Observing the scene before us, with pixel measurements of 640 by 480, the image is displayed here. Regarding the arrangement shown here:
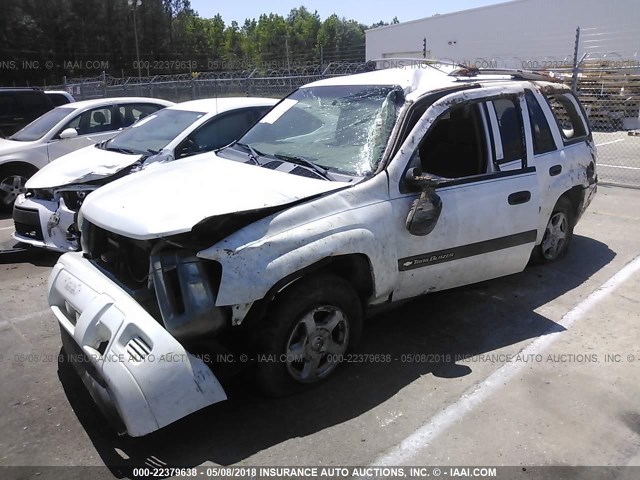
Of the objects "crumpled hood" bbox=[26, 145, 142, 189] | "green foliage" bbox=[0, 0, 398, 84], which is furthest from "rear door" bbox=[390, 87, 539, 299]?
"green foliage" bbox=[0, 0, 398, 84]

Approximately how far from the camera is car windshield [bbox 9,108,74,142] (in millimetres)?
8398

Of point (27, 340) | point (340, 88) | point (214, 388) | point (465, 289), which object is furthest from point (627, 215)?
point (27, 340)

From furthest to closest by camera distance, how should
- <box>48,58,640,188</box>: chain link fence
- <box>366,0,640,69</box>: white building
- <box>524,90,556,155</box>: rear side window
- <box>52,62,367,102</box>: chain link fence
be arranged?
<box>366,0,640,69</box>: white building → <box>48,58,640,188</box>: chain link fence → <box>52,62,367,102</box>: chain link fence → <box>524,90,556,155</box>: rear side window

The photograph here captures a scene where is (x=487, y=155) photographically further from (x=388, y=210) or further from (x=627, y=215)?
(x=627, y=215)

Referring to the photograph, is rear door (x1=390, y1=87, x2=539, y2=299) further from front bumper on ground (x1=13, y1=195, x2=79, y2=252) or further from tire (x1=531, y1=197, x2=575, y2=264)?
front bumper on ground (x1=13, y1=195, x2=79, y2=252)

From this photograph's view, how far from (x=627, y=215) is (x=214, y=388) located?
22.3ft

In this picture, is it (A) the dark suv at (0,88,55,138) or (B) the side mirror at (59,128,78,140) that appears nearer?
(B) the side mirror at (59,128,78,140)

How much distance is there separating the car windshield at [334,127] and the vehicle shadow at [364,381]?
1391 millimetres

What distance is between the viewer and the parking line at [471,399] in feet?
9.54

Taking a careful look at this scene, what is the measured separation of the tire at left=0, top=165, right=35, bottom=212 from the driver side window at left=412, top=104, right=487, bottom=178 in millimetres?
6541

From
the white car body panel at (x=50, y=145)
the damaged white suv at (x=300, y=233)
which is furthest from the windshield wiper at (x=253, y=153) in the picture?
the white car body panel at (x=50, y=145)

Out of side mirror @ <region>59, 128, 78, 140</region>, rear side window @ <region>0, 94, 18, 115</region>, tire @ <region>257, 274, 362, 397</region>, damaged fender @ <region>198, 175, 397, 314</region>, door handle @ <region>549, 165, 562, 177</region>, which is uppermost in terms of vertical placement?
rear side window @ <region>0, 94, 18, 115</region>

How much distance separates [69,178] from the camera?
19.3 feet

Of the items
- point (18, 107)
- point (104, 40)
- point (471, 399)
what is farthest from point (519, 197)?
point (104, 40)
